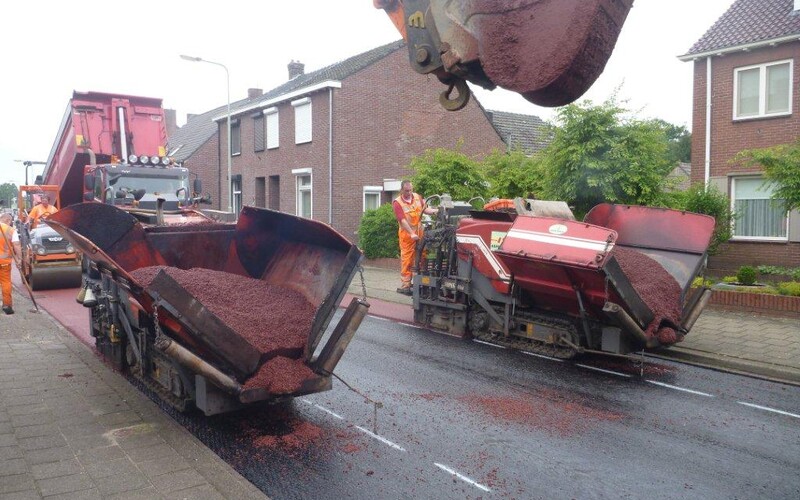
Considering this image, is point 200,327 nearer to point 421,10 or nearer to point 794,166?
point 421,10

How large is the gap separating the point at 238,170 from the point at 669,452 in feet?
92.9

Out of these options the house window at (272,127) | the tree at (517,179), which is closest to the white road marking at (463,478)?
the tree at (517,179)

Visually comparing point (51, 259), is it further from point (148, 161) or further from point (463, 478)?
point (463, 478)

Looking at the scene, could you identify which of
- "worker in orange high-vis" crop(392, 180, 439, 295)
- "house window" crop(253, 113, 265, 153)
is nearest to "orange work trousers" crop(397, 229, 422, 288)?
"worker in orange high-vis" crop(392, 180, 439, 295)

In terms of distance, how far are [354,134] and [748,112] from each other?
41.8ft

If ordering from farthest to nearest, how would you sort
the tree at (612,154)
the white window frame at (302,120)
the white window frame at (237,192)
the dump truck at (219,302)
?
1. the white window frame at (237,192)
2. the white window frame at (302,120)
3. the tree at (612,154)
4. the dump truck at (219,302)

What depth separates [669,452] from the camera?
5371 mm

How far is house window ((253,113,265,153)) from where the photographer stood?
29.1 metres

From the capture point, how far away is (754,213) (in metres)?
16.9

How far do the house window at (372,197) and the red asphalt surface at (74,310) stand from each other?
397 inches

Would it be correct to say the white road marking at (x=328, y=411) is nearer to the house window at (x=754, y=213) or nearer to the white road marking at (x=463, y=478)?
the white road marking at (x=463, y=478)

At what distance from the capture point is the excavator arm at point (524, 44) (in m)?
2.10

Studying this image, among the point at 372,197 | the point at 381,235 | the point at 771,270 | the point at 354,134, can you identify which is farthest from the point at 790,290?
the point at 354,134

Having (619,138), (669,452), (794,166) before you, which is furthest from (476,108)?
(669,452)
